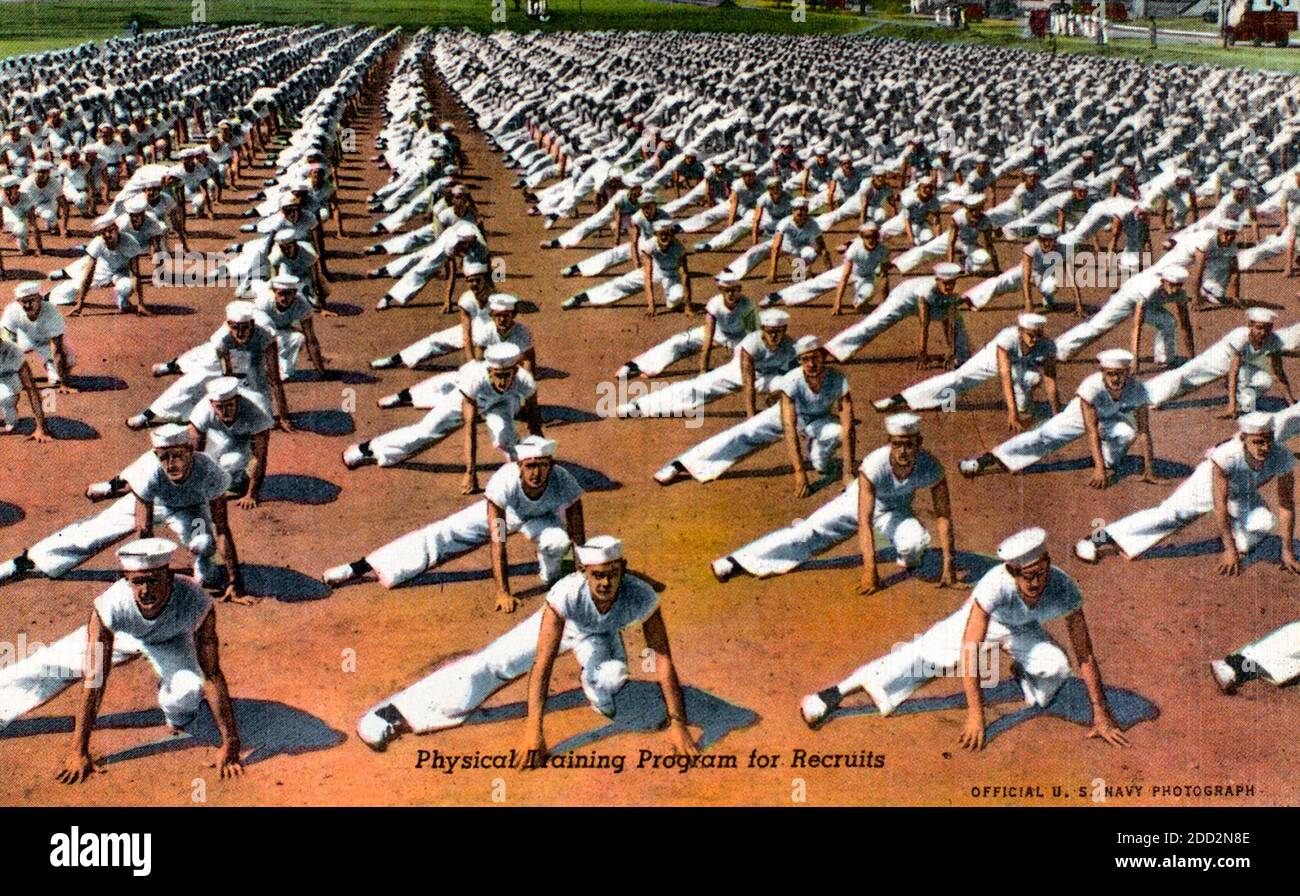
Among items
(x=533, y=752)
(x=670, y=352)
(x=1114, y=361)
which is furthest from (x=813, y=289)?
(x=533, y=752)

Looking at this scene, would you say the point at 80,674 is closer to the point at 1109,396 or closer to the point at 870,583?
the point at 870,583

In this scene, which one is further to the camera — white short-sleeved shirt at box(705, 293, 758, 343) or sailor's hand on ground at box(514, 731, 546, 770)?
white short-sleeved shirt at box(705, 293, 758, 343)

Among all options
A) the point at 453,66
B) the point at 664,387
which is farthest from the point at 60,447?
the point at 453,66

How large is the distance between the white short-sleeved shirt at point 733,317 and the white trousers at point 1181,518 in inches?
233

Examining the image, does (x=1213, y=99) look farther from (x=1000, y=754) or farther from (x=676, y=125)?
(x=1000, y=754)

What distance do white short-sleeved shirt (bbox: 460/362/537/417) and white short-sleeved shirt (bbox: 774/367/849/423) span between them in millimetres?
2441

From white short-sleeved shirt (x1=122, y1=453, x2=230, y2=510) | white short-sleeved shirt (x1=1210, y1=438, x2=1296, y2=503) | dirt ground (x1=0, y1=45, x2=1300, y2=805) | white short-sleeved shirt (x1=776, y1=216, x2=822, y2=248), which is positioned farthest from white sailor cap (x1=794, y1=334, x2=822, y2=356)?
white short-sleeved shirt (x1=776, y1=216, x2=822, y2=248)

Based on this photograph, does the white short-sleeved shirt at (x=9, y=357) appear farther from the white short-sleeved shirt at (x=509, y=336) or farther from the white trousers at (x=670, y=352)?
the white trousers at (x=670, y=352)

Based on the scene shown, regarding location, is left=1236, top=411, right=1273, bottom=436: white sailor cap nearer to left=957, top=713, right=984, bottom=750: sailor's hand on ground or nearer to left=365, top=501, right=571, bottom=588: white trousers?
left=957, top=713, right=984, bottom=750: sailor's hand on ground

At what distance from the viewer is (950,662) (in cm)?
846

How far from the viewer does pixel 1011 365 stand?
13.9 m

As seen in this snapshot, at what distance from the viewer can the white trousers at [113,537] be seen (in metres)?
10.1

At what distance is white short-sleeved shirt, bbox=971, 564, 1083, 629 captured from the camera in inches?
311

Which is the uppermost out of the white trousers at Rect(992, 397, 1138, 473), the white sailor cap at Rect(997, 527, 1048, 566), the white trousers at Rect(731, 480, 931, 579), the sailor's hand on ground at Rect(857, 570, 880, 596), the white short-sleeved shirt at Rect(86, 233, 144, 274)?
the white short-sleeved shirt at Rect(86, 233, 144, 274)
